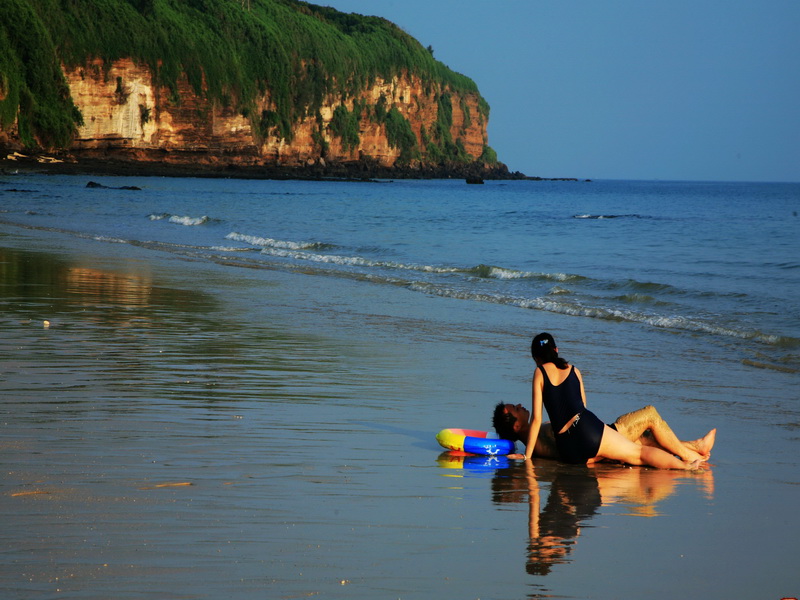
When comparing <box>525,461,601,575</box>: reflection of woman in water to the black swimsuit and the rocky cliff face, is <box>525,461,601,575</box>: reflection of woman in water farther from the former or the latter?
the rocky cliff face

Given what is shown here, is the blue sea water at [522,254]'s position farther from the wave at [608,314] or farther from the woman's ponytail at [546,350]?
the woman's ponytail at [546,350]

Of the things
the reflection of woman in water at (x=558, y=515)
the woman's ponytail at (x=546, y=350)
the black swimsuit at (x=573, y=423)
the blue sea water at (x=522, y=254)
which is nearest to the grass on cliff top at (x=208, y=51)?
the blue sea water at (x=522, y=254)

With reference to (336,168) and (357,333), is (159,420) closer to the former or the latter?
(357,333)

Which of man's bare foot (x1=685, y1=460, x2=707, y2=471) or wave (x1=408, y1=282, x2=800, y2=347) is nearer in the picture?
man's bare foot (x1=685, y1=460, x2=707, y2=471)

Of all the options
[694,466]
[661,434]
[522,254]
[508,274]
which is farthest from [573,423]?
[522,254]

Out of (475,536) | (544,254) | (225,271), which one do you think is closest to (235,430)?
(475,536)

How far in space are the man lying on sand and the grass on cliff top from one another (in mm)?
78310

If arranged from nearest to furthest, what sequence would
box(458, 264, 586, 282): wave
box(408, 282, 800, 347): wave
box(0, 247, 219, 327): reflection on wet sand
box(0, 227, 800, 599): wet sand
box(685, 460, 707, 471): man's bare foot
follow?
box(0, 227, 800, 599): wet sand → box(685, 460, 707, 471): man's bare foot → box(0, 247, 219, 327): reflection on wet sand → box(408, 282, 800, 347): wave → box(458, 264, 586, 282): wave

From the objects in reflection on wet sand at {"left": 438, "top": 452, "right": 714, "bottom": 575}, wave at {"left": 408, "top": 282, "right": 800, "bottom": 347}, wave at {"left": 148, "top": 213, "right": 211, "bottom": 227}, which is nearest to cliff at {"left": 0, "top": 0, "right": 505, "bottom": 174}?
wave at {"left": 148, "top": 213, "right": 211, "bottom": 227}

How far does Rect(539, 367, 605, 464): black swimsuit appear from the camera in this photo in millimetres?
5785

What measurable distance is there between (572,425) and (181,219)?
3069 centimetres

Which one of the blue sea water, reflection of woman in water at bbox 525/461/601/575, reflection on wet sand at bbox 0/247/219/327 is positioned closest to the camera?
reflection of woman in water at bbox 525/461/601/575

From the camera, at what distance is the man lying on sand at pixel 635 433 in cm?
579

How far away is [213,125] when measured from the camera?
103812mm
